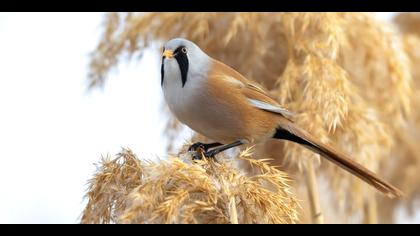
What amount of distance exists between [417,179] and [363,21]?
240 cm

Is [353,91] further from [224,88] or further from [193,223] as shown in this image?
[193,223]

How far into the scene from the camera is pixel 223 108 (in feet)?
10.5

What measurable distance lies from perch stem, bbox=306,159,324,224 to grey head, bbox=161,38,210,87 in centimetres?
82

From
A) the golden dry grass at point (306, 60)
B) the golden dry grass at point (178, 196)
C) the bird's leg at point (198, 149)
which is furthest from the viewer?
the golden dry grass at point (306, 60)

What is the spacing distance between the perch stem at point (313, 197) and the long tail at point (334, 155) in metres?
0.18

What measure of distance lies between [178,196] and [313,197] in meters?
1.64

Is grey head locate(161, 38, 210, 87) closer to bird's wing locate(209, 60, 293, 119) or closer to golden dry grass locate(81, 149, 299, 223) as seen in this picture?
bird's wing locate(209, 60, 293, 119)

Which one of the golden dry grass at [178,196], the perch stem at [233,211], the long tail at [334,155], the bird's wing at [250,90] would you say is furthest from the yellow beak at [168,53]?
the perch stem at [233,211]

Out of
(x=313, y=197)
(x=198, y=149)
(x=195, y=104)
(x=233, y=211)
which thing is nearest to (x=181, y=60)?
(x=195, y=104)

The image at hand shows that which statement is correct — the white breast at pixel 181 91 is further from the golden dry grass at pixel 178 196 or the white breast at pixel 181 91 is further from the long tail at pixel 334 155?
the golden dry grass at pixel 178 196

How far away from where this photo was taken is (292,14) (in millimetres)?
3902

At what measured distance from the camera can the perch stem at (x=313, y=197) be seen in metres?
3.39

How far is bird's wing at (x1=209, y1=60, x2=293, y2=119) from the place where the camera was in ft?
10.8

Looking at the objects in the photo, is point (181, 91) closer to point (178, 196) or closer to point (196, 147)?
point (196, 147)
